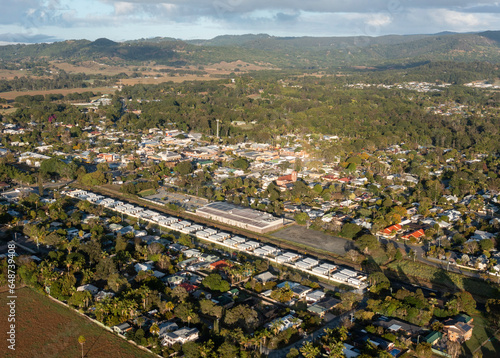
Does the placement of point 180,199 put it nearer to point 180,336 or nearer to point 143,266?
point 143,266

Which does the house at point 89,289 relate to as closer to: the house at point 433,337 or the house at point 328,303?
the house at point 328,303

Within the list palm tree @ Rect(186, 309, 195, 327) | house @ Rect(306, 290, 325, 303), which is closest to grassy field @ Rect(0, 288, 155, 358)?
palm tree @ Rect(186, 309, 195, 327)

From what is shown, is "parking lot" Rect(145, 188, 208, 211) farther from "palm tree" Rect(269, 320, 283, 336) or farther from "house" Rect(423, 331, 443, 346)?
"house" Rect(423, 331, 443, 346)

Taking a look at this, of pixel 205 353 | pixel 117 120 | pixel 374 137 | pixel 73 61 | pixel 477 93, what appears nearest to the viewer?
pixel 205 353

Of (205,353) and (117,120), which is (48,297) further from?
(117,120)

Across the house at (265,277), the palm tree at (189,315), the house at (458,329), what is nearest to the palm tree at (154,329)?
the palm tree at (189,315)

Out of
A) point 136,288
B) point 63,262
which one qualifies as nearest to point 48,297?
point 63,262
